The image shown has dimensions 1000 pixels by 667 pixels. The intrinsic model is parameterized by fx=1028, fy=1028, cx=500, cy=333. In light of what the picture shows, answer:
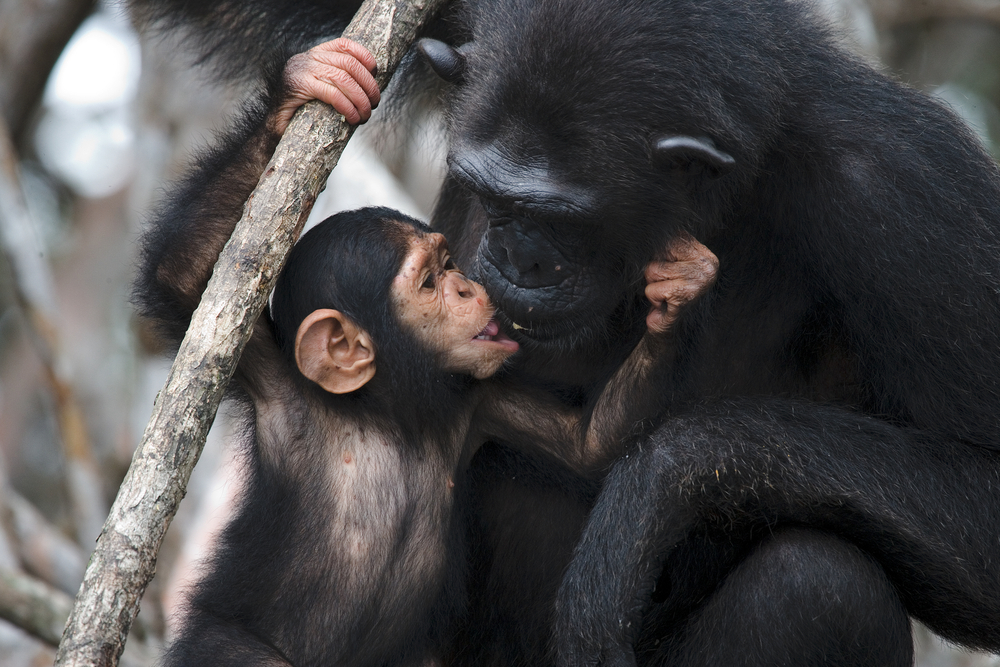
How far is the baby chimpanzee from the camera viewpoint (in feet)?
14.9

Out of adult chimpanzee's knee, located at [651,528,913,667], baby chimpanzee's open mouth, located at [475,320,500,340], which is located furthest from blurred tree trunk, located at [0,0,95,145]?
adult chimpanzee's knee, located at [651,528,913,667]

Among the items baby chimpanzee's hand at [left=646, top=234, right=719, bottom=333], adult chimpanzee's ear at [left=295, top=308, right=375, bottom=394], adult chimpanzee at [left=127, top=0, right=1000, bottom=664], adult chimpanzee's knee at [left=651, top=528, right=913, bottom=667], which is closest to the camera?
adult chimpanzee's knee at [left=651, top=528, right=913, bottom=667]

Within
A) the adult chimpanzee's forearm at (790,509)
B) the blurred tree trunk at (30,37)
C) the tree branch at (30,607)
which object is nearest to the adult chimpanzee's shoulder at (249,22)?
the adult chimpanzee's forearm at (790,509)

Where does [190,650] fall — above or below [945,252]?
below

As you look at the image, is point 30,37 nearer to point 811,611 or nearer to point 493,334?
point 493,334

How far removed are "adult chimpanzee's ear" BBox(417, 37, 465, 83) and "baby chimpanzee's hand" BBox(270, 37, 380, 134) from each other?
17.0 inches

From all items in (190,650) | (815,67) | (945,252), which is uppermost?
(815,67)

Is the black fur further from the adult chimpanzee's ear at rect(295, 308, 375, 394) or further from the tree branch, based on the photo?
the tree branch

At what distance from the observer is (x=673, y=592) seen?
15.6 feet

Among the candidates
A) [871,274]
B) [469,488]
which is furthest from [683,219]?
[469,488]

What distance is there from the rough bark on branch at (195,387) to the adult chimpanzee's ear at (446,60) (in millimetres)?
689

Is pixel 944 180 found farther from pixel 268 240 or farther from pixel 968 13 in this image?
pixel 968 13

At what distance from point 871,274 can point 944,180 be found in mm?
505

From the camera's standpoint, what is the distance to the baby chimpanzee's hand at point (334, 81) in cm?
433
